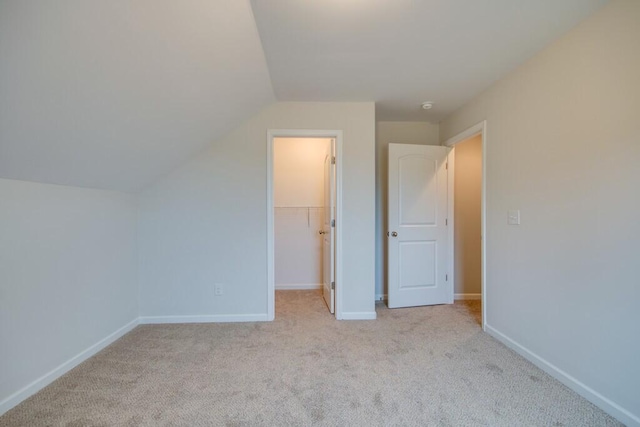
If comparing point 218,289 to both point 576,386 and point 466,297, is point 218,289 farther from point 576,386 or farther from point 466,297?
point 466,297

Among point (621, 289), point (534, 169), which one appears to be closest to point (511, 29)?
point (534, 169)

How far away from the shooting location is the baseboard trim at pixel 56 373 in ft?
5.51

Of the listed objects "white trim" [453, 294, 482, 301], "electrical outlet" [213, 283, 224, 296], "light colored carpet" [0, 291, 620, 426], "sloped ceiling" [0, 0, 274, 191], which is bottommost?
"light colored carpet" [0, 291, 620, 426]

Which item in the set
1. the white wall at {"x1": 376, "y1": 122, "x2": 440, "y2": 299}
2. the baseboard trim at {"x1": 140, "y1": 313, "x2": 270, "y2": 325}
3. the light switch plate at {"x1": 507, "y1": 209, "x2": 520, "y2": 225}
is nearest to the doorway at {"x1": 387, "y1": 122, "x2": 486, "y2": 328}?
the white wall at {"x1": 376, "y1": 122, "x2": 440, "y2": 299}

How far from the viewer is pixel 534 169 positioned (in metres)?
2.21

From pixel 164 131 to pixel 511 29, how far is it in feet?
8.18

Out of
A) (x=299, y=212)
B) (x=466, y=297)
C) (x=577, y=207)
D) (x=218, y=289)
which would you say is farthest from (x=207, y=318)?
(x=577, y=207)

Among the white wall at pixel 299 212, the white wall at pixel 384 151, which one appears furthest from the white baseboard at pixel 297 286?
the white wall at pixel 384 151

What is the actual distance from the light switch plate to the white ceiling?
114cm

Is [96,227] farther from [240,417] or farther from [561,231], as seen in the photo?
[561,231]

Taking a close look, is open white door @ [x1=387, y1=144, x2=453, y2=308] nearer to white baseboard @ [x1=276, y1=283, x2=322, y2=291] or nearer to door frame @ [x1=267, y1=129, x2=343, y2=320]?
door frame @ [x1=267, y1=129, x2=343, y2=320]

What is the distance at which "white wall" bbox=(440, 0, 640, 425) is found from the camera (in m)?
1.58

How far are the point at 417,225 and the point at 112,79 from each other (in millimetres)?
3042

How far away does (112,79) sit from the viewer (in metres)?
1.54
